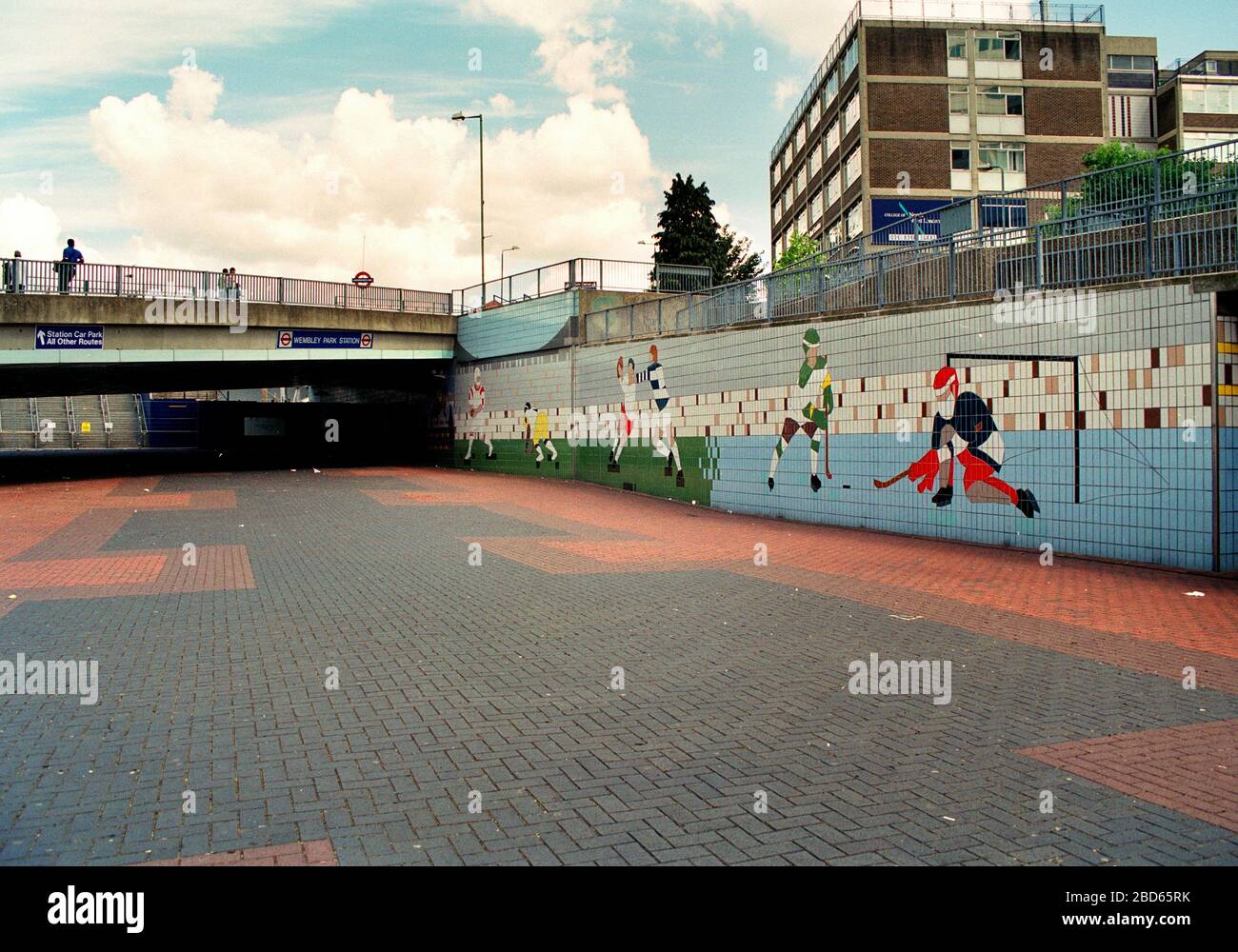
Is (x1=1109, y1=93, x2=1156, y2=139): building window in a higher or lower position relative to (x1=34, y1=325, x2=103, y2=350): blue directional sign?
higher

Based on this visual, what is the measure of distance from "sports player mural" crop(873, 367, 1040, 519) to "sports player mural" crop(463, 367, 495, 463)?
61.0 feet

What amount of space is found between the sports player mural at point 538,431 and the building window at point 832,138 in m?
36.0

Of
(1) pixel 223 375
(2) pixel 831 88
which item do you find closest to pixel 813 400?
(1) pixel 223 375

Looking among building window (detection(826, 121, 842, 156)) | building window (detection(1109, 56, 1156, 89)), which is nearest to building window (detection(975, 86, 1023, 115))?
building window (detection(826, 121, 842, 156))

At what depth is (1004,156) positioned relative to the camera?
51.8m

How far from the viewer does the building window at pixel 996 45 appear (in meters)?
51.3

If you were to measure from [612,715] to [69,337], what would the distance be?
2518 centimetres

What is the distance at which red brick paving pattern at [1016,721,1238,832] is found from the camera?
15.2ft

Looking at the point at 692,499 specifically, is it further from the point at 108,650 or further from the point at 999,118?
the point at 999,118

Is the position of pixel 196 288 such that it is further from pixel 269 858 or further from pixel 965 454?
pixel 269 858

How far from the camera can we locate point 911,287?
51.6ft

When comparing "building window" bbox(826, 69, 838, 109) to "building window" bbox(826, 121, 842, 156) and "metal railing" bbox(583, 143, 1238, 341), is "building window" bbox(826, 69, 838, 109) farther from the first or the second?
"metal railing" bbox(583, 143, 1238, 341)

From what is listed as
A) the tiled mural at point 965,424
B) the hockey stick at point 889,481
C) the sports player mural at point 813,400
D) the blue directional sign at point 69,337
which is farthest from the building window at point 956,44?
the blue directional sign at point 69,337
